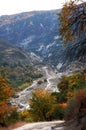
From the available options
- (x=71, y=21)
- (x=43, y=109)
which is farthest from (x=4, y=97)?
(x=71, y=21)

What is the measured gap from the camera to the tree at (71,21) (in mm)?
24406

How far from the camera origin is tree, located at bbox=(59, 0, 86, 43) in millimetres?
24406

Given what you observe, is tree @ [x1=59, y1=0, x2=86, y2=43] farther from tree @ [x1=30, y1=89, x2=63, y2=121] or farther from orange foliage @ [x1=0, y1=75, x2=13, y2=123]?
orange foliage @ [x1=0, y1=75, x2=13, y2=123]

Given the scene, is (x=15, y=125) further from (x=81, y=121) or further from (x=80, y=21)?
(x=80, y=21)

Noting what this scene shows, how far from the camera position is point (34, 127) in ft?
104

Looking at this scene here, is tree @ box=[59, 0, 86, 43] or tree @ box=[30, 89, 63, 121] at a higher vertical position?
tree @ box=[30, 89, 63, 121]

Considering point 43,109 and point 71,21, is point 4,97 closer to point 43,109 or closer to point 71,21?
point 43,109

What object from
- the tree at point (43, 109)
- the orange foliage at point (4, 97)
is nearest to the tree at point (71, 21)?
the tree at point (43, 109)

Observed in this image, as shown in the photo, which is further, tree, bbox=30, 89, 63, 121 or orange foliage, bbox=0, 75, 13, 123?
orange foliage, bbox=0, 75, 13, 123

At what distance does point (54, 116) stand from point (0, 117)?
1005cm

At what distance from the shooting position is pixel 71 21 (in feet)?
81.0

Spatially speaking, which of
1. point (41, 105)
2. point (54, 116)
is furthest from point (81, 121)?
point (41, 105)

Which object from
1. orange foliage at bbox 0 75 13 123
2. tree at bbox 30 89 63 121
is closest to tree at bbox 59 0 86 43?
tree at bbox 30 89 63 121

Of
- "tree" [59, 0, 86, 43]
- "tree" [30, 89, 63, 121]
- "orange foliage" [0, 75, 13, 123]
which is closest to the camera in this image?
"tree" [59, 0, 86, 43]
